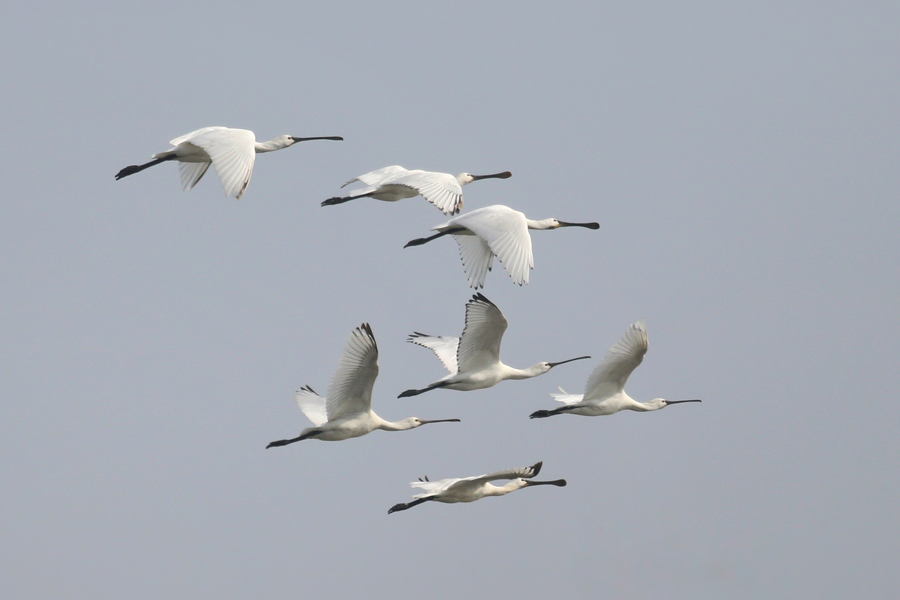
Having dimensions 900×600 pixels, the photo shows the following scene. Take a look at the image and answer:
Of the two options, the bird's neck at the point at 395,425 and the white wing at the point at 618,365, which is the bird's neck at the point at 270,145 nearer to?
the bird's neck at the point at 395,425

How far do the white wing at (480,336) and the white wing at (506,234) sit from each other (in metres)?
1.60

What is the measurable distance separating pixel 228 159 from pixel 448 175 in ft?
10.5

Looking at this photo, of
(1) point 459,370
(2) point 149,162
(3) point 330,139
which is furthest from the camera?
(3) point 330,139

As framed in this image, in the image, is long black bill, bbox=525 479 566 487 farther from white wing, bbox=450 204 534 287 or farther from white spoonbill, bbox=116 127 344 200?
white spoonbill, bbox=116 127 344 200

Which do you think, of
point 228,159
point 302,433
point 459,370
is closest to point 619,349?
point 459,370

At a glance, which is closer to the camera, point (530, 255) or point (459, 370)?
point (530, 255)

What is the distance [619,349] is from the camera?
2053 cm

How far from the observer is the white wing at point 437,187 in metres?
19.5

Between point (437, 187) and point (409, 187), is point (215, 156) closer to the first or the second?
point (409, 187)

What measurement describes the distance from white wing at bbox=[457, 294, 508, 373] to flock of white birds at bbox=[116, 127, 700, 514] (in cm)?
1

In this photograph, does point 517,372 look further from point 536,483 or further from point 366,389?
point 366,389

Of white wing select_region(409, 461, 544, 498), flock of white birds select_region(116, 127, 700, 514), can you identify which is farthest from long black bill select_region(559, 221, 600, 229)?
white wing select_region(409, 461, 544, 498)

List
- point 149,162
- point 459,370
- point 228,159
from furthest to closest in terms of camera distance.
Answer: point 459,370 → point 149,162 → point 228,159

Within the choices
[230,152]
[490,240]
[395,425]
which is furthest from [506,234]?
[230,152]
